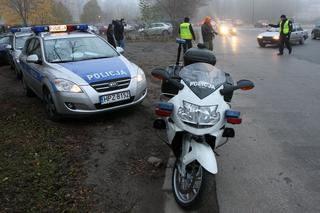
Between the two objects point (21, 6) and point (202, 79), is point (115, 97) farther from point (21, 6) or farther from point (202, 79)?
point (21, 6)

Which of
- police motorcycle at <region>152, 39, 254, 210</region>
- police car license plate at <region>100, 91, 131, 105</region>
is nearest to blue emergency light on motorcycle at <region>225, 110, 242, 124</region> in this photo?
police motorcycle at <region>152, 39, 254, 210</region>

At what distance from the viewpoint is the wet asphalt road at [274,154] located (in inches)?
163

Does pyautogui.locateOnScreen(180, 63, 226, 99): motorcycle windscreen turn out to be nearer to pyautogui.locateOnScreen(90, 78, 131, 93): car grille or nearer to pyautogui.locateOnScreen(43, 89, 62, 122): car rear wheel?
pyautogui.locateOnScreen(90, 78, 131, 93): car grille

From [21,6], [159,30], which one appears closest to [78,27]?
[159,30]

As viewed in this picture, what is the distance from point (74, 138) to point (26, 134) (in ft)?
2.81

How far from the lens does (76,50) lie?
25.0 feet

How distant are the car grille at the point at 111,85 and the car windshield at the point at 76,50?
117cm

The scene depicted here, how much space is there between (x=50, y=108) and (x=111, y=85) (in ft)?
4.32

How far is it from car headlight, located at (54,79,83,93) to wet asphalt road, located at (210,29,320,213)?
2.68 m

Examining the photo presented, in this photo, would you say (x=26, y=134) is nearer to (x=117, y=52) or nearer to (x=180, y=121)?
(x=117, y=52)

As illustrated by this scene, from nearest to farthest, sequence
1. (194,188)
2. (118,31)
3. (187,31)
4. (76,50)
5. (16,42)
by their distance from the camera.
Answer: (194,188)
(76,50)
(16,42)
(187,31)
(118,31)

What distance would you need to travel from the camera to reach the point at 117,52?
797 centimetres

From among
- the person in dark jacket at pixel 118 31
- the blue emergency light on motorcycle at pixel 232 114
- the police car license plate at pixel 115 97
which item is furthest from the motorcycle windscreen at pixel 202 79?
the person in dark jacket at pixel 118 31


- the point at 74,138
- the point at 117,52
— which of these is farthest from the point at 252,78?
the point at 74,138
